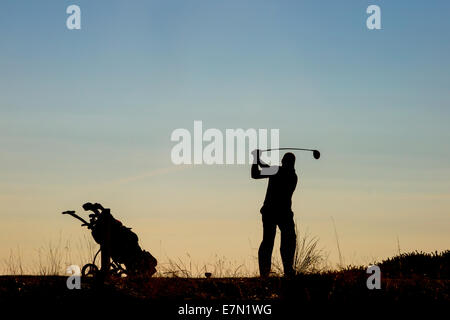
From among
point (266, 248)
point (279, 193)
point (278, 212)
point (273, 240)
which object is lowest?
point (266, 248)

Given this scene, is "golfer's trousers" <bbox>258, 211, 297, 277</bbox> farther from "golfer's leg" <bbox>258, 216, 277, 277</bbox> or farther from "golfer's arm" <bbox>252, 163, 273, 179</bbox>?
"golfer's arm" <bbox>252, 163, 273, 179</bbox>

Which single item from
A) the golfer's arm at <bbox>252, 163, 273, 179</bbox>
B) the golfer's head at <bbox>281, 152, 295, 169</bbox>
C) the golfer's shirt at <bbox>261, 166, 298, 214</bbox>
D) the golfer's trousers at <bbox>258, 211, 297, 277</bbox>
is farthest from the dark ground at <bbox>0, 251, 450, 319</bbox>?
the golfer's head at <bbox>281, 152, 295, 169</bbox>

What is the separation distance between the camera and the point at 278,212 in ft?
54.3

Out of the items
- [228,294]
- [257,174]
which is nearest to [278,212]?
[257,174]

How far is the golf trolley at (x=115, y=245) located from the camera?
17203mm

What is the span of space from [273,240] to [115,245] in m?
3.24

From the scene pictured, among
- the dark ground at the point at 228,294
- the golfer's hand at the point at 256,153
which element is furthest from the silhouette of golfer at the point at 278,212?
the dark ground at the point at 228,294

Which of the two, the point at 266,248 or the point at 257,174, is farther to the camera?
the point at 257,174

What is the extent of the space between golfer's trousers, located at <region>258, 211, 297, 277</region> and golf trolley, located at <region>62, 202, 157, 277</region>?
2.22m

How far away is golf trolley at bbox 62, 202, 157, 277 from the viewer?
56.4 feet

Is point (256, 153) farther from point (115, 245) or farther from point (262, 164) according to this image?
point (115, 245)

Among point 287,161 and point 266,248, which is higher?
point 287,161
